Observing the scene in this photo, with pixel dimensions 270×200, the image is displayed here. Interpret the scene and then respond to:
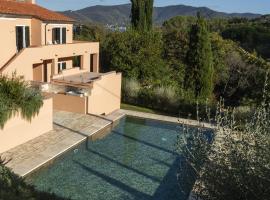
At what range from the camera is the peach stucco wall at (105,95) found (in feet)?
75.5

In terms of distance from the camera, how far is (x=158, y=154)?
17.4m

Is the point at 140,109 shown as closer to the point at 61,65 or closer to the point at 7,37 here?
the point at 61,65

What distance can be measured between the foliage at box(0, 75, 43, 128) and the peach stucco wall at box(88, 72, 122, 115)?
5548mm

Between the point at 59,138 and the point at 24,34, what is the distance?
10.7m

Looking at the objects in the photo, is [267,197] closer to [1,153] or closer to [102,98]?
[1,153]

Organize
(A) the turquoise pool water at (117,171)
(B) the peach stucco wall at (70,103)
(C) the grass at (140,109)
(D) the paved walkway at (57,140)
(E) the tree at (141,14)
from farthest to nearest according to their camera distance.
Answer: (E) the tree at (141,14) → (C) the grass at (140,109) → (B) the peach stucco wall at (70,103) → (D) the paved walkway at (57,140) → (A) the turquoise pool water at (117,171)

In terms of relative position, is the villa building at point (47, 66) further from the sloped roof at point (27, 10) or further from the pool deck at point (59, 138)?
the pool deck at point (59, 138)

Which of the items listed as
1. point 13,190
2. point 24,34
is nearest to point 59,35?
point 24,34

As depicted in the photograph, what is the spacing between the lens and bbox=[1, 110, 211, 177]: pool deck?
14.6m

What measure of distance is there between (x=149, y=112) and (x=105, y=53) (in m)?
12.7

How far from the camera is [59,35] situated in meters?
29.4

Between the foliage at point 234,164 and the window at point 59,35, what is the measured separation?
24.1 m

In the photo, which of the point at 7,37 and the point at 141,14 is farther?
the point at 141,14

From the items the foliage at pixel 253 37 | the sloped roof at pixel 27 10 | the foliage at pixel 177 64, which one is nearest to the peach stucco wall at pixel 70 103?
the sloped roof at pixel 27 10
